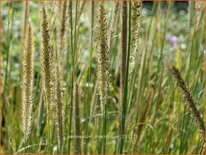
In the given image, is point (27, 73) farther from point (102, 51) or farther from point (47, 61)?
point (102, 51)

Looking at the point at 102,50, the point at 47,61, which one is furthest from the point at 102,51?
the point at 47,61

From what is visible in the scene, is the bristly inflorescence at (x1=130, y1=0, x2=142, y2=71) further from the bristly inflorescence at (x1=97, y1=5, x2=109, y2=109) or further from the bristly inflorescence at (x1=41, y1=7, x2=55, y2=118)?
the bristly inflorescence at (x1=41, y1=7, x2=55, y2=118)

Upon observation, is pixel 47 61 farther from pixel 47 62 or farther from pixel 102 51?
pixel 102 51

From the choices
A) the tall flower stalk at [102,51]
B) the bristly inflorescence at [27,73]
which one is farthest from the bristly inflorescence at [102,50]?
the bristly inflorescence at [27,73]

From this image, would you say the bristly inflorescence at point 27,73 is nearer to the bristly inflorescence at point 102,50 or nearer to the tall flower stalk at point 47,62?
the tall flower stalk at point 47,62

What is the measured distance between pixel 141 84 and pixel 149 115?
32 cm

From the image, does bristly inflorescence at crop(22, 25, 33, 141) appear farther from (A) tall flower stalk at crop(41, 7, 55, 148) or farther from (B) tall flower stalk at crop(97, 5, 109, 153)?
(B) tall flower stalk at crop(97, 5, 109, 153)

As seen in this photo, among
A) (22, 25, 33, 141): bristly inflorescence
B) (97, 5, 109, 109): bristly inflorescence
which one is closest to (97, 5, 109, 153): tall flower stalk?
(97, 5, 109, 109): bristly inflorescence

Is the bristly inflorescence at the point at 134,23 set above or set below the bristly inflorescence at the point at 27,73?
above

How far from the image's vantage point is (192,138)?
1821 mm

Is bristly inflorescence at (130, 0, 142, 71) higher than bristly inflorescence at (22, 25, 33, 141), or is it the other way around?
bristly inflorescence at (130, 0, 142, 71)

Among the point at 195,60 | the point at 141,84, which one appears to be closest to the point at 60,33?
the point at 141,84

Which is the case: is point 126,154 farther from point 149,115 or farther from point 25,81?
point 25,81

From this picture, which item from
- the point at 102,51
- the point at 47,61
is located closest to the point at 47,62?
the point at 47,61
